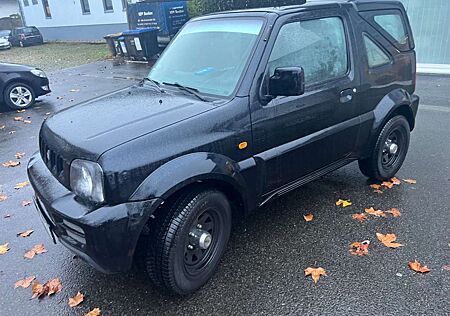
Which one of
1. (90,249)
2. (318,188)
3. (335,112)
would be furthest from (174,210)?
(318,188)

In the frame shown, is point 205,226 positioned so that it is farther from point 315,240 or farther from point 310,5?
point 310,5

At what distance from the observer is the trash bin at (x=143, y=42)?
1503 cm

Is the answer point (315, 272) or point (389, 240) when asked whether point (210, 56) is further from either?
point (389, 240)

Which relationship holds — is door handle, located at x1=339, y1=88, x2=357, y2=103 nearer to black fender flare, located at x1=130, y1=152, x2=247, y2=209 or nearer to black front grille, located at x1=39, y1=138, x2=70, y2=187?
black fender flare, located at x1=130, y1=152, x2=247, y2=209

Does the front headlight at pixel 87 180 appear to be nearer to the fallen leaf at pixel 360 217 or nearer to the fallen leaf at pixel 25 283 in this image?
the fallen leaf at pixel 25 283

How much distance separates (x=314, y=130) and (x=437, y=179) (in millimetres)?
1909

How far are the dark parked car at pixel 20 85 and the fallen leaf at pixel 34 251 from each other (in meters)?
6.51

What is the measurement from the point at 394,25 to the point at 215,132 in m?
2.70

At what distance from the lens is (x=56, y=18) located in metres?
29.3

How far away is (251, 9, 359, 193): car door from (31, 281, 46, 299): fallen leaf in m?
1.94

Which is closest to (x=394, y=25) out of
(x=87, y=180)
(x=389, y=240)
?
(x=389, y=240)

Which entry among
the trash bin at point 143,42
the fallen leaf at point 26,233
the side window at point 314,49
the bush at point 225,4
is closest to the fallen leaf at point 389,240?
the side window at point 314,49

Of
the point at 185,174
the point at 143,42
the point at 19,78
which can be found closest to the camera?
the point at 185,174

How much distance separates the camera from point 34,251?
3566 millimetres
